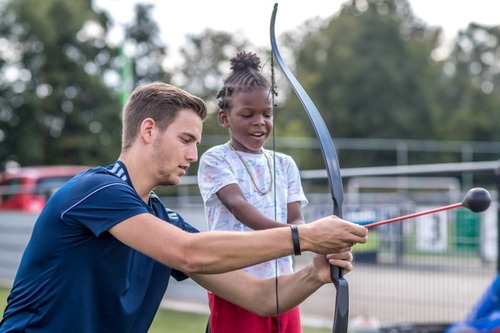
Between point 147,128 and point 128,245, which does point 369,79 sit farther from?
point 128,245

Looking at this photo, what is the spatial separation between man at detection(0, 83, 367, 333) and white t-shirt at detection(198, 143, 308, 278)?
0.27m

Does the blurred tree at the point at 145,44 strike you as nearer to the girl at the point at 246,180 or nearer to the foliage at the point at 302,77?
the foliage at the point at 302,77

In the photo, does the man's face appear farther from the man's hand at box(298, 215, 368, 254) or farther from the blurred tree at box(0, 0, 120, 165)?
the blurred tree at box(0, 0, 120, 165)

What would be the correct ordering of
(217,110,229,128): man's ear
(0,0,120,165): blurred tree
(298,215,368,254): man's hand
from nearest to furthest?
(298,215,368,254): man's hand
(217,110,229,128): man's ear
(0,0,120,165): blurred tree

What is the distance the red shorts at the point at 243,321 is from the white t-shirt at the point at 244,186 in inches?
6.1

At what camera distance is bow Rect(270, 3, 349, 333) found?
214cm

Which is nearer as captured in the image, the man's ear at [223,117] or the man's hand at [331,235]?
the man's hand at [331,235]

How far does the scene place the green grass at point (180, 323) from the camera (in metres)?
7.07

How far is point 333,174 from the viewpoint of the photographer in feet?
7.26

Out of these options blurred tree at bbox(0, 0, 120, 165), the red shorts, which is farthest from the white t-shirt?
blurred tree at bbox(0, 0, 120, 165)

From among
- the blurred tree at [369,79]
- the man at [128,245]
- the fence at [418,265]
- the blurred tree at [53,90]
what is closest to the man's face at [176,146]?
the man at [128,245]

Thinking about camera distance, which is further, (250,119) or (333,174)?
(250,119)

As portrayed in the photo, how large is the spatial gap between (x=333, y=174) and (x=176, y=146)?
55cm

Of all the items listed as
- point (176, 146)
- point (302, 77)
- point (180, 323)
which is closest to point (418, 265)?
point (180, 323)
